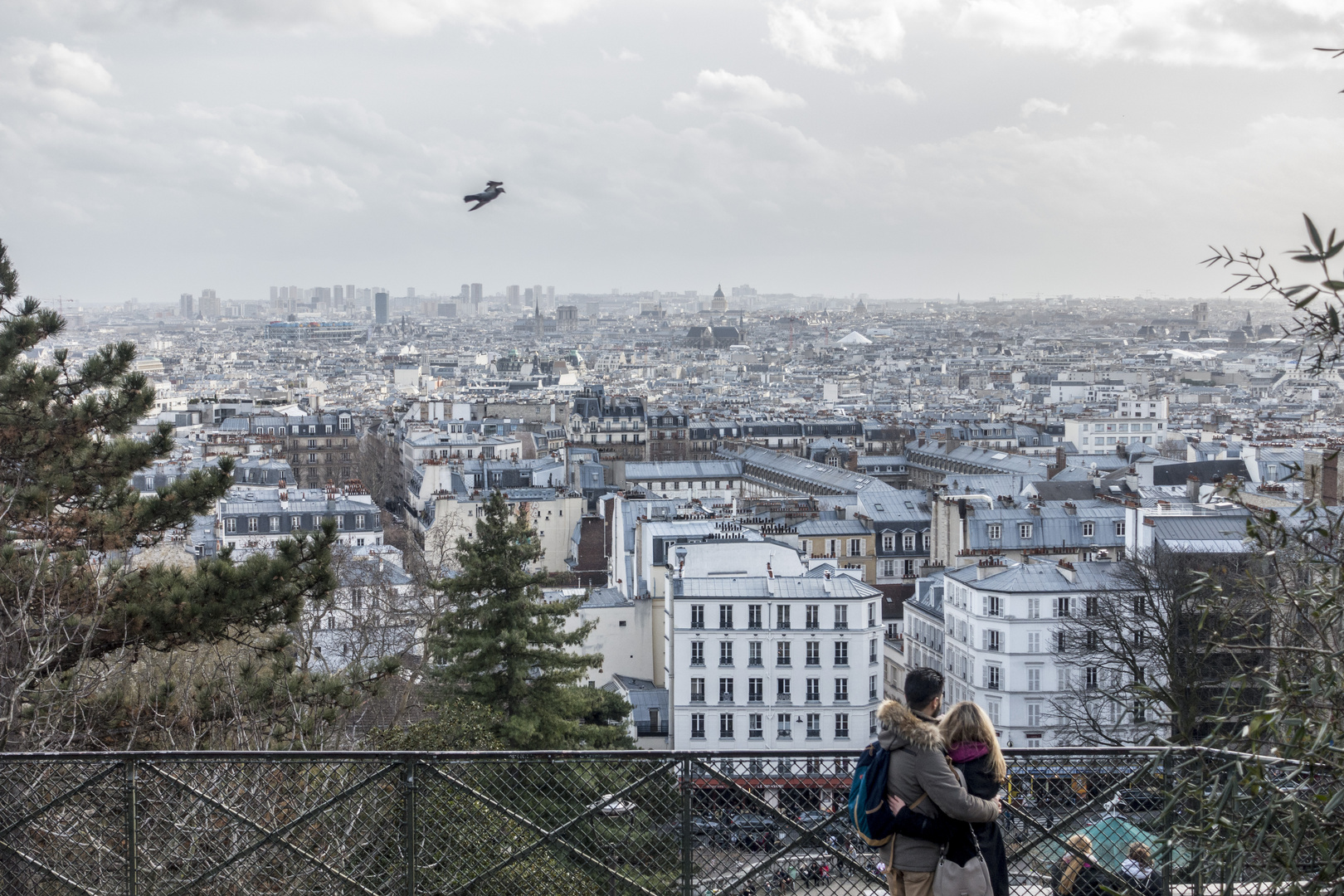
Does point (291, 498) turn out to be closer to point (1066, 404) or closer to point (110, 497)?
point (110, 497)

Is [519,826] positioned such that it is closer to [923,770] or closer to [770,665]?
[923,770]

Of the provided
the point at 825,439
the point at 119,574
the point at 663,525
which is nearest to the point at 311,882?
the point at 119,574

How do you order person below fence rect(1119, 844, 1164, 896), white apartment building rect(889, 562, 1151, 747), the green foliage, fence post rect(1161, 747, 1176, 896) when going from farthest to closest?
white apartment building rect(889, 562, 1151, 747), the green foliage, person below fence rect(1119, 844, 1164, 896), fence post rect(1161, 747, 1176, 896)

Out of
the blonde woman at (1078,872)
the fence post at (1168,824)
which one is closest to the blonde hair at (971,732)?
the fence post at (1168,824)

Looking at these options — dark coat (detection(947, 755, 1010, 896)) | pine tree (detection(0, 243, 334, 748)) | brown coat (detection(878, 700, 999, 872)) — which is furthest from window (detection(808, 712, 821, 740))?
brown coat (detection(878, 700, 999, 872))

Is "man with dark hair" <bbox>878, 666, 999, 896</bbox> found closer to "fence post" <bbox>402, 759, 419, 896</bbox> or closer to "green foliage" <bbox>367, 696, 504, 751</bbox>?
"fence post" <bbox>402, 759, 419, 896</bbox>

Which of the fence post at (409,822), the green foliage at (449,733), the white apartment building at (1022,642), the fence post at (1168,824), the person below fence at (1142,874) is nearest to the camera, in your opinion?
the fence post at (1168,824)

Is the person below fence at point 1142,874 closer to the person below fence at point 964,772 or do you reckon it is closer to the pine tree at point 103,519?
the person below fence at point 964,772
